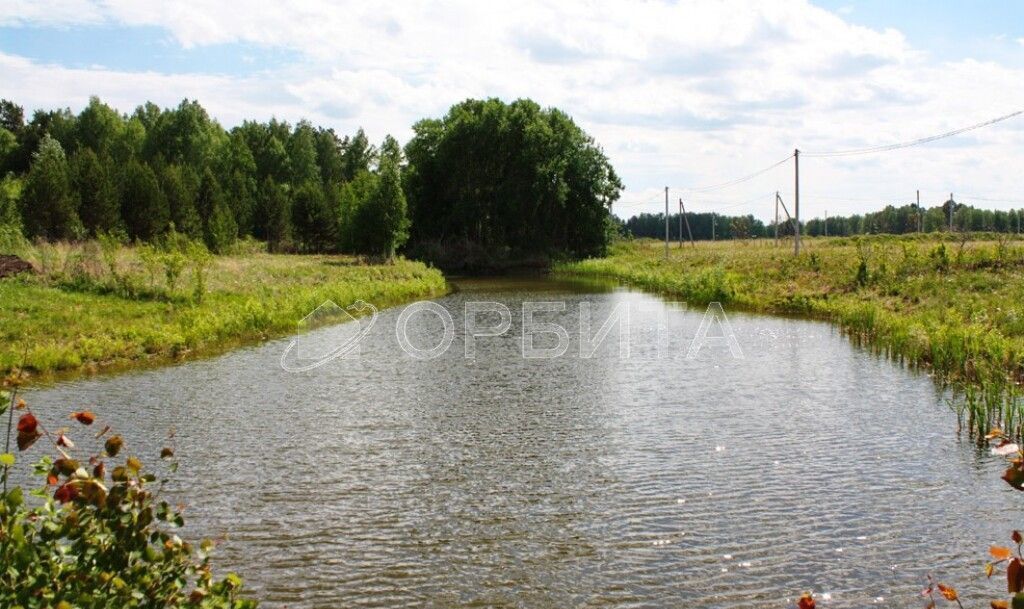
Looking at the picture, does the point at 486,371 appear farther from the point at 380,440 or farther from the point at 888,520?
the point at 888,520

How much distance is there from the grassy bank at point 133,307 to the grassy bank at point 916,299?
17700 millimetres

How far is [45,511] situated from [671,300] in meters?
39.7

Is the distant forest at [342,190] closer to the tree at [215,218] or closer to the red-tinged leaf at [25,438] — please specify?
the tree at [215,218]

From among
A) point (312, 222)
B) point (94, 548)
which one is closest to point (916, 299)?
point (94, 548)

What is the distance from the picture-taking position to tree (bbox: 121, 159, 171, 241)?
60.7 metres

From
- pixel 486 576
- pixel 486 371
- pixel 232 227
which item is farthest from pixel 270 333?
pixel 232 227

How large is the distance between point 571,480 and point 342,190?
230 feet

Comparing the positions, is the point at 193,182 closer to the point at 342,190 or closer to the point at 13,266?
the point at 342,190

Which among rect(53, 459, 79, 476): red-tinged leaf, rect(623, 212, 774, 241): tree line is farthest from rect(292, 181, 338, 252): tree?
rect(623, 212, 774, 241): tree line

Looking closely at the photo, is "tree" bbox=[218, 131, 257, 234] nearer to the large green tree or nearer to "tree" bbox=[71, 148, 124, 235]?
the large green tree

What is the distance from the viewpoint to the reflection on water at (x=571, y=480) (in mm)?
8961

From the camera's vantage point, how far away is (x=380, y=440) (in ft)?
47.9

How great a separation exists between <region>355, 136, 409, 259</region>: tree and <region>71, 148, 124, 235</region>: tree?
53.3ft

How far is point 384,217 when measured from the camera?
62406 millimetres
